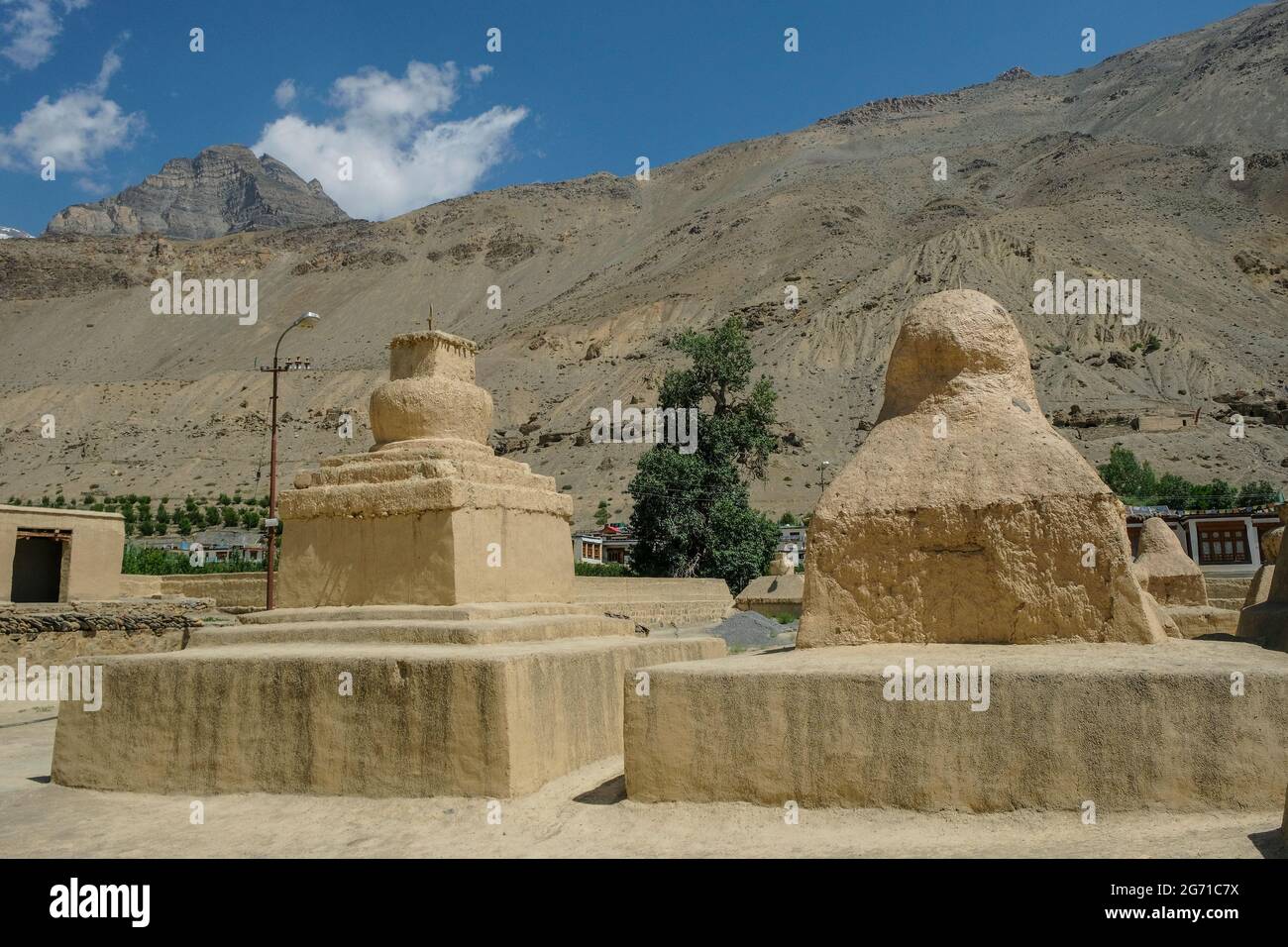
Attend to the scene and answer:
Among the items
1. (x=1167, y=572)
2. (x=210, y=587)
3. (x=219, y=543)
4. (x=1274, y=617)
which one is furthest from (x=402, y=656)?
(x=219, y=543)

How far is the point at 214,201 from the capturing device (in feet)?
593

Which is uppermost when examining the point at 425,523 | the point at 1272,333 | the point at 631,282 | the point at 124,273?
the point at 124,273

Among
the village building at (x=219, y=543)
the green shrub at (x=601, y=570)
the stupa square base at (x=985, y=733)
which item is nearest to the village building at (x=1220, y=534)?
the green shrub at (x=601, y=570)

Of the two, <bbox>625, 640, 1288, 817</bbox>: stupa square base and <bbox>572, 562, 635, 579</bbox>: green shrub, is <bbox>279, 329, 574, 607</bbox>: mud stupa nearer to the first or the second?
<bbox>625, 640, 1288, 817</bbox>: stupa square base

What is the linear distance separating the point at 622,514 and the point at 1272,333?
43.5 metres

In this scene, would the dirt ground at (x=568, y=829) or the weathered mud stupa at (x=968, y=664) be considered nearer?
the dirt ground at (x=568, y=829)

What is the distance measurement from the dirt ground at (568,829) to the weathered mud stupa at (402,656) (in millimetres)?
217

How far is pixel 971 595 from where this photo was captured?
22.5ft

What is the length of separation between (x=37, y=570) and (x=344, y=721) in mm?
17994

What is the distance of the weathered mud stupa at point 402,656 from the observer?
7004 mm

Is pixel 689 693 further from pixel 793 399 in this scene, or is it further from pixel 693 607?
pixel 793 399

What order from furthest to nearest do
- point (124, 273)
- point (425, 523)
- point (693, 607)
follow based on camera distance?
point (124, 273), point (693, 607), point (425, 523)

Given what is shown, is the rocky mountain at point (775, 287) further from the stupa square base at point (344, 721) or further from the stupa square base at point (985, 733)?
the stupa square base at point (985, 733)
